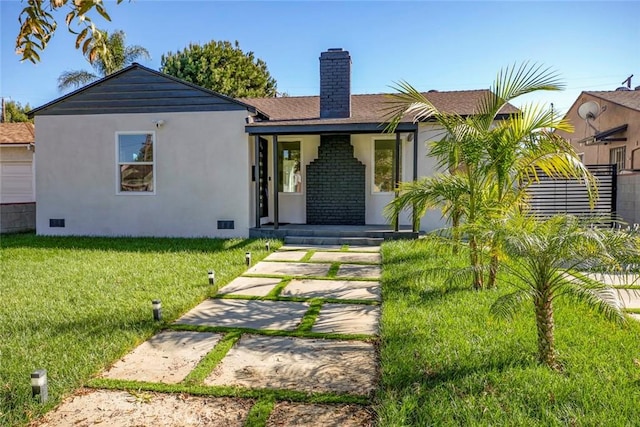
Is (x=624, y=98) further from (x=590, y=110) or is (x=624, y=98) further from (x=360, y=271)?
(x=360, y=271)

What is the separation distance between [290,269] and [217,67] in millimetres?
24024

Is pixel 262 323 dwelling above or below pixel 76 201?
below

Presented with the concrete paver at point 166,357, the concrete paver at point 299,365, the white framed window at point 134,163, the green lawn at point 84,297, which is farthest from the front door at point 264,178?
the concrete paver at point 299,365

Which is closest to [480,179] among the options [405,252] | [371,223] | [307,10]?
[405,252]

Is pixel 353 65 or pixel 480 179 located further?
pixel 353 65

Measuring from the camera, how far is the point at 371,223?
38.6ft

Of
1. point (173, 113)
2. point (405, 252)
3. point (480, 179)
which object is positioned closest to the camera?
point (480, 179)

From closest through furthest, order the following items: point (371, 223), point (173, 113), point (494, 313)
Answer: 1. point (494, 313)
2. point (173, 113)
3. point (371, 223)

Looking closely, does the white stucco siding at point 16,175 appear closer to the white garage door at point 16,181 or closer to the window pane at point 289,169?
the white garage door at point 16,181

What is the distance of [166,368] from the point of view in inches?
128

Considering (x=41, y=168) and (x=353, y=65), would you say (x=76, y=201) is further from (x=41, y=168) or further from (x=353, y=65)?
(x=353, y=65)

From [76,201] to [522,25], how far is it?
1177cm

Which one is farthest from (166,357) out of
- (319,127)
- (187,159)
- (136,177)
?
(136,177)

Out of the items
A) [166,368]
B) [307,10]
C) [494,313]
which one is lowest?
[166,368]
